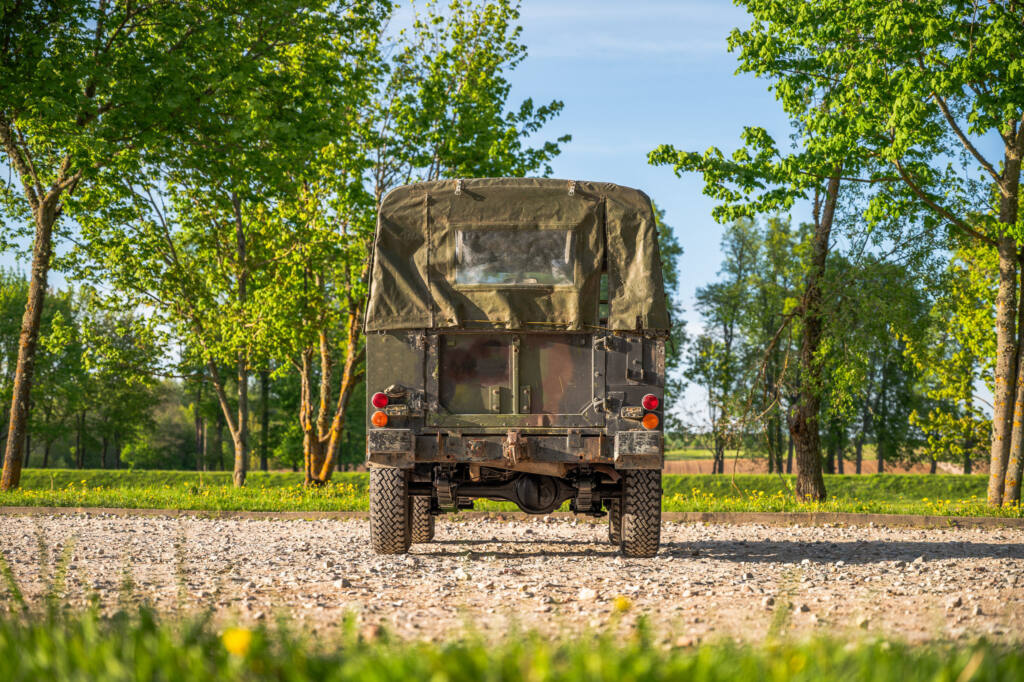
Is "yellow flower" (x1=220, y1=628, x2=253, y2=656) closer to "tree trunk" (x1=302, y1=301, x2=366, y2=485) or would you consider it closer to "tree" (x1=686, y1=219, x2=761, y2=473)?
"tree trunk" (x1=302, y1=301, x2=366, y2=485)

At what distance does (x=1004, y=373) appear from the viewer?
1664 centimetres

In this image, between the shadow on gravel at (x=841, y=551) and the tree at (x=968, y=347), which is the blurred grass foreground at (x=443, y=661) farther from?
the tree at (x=968, y=347)

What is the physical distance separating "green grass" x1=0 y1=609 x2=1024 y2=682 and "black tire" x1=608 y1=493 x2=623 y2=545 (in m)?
5.83

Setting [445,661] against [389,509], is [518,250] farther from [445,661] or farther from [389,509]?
[445,661]

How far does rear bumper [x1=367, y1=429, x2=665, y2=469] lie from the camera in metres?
8.37

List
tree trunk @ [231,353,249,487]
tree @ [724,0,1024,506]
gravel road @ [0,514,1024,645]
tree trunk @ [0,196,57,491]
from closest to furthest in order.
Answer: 1. gravel road @ [0,514,1024,645]
2. tree @ [724,0,1024,506]
3. tree trunk @ [0,196,57,491]
4. tree trunk @ [231,353,249,487]

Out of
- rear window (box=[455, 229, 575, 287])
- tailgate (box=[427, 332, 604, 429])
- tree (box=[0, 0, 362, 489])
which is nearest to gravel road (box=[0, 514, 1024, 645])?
tailgate (box=[427, 332, 604, 429])

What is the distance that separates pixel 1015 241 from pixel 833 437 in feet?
118

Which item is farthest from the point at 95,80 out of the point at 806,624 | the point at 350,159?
the point at 806,624

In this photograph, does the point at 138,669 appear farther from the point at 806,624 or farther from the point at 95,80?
the point at 95,80

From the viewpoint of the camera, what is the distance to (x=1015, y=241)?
16891 millimetres

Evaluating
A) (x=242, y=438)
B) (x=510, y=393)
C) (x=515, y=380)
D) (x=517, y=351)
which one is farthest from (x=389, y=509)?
(x=242, y=438)

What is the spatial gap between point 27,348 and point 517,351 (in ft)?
46.5

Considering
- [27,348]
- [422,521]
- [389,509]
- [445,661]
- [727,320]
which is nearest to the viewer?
[445,661]
